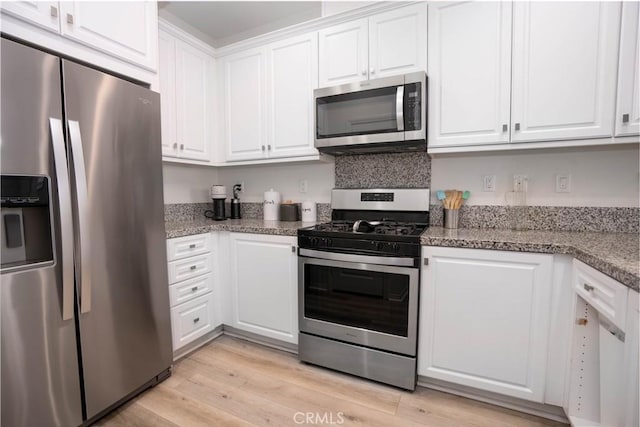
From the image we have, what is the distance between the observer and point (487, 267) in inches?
59.9

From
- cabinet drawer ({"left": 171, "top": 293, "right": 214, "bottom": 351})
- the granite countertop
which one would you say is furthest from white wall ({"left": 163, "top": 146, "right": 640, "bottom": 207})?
cabinet drawer ({"left": 171, "top": 293, "right": 214, "bottom": 351})

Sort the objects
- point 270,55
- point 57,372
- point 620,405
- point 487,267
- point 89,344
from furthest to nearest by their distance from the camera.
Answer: point 270,55
point 487,267
point 89,344
point 57,372
point 620,405

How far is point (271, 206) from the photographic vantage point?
101 inches

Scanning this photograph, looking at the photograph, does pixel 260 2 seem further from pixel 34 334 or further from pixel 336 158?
pixel 34 334

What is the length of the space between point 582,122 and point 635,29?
43 cm

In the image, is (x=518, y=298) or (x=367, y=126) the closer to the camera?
(x=518, y=298)

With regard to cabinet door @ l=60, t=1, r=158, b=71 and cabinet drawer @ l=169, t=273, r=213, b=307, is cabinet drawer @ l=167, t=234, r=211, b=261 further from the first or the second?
cabinet door @ l=60, t=1, r=158, b=71

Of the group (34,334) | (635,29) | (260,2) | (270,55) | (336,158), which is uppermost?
(260,2)

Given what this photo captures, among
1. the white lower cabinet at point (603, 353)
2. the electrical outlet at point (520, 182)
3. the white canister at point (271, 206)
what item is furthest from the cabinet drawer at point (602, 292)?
the white canister at point (271, 206)

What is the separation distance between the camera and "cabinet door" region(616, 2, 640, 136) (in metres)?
1.41

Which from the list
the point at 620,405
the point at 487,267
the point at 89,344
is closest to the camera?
the point at 620,405

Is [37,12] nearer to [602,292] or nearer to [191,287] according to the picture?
[191,287]

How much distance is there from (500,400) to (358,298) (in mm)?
900

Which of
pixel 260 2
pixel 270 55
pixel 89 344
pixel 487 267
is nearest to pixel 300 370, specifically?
pixel 89 344
